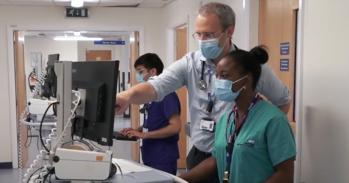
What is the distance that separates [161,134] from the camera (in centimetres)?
291

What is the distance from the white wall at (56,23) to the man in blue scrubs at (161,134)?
3.49 metres

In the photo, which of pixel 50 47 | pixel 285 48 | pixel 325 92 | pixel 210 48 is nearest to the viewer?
pixel 210 48

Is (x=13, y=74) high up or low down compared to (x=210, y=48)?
down

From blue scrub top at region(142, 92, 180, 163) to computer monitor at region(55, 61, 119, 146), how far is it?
128 centimetres

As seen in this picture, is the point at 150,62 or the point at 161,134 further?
the point at 150,62

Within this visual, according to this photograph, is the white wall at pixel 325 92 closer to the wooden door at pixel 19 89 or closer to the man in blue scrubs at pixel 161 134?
the man in blue scrubs at pixel 161 134

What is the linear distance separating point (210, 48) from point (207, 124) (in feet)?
1.19

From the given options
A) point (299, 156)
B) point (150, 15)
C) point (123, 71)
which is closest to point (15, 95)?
point (150, 15)

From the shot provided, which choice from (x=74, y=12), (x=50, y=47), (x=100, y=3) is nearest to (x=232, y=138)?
(x=100, y=3)

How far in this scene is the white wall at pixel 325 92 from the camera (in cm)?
201

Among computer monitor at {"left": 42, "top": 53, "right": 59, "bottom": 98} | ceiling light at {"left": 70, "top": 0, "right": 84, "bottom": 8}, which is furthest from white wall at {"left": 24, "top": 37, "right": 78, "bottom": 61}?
computer monitor at {"left": 42, "top": 53, "right": 59, "bottom": 98}

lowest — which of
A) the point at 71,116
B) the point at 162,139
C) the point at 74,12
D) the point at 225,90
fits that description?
the point at 162,139

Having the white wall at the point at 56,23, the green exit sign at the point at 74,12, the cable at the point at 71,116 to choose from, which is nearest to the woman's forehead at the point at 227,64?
the cable at the point at 71,116

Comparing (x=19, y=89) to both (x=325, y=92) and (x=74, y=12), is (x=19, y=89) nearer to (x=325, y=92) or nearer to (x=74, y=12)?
(x=74, y=12)
